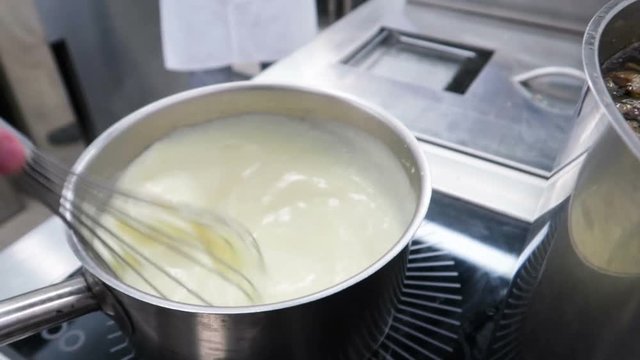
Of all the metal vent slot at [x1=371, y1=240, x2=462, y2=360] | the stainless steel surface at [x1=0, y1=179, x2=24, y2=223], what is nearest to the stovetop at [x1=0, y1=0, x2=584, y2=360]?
the metal vent slot at [x1=371, y1=240, x2=462, y2=360]

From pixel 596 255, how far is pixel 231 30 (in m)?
0.79

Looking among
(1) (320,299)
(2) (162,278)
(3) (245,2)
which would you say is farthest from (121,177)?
(3) (245,2)

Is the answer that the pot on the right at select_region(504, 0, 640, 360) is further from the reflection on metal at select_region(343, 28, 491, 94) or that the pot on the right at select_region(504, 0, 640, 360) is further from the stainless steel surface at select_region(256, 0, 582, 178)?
the reflection on metal at select_region(343, 28, 491, 94)

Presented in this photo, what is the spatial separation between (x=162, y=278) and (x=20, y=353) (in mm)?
102

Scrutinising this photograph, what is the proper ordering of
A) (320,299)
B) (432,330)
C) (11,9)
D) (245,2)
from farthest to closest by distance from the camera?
(11,9) → (245,2) → (432,330) → (320,299)

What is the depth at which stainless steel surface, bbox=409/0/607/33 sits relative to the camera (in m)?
0.68

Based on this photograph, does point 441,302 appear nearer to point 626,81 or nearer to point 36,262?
point 626,81

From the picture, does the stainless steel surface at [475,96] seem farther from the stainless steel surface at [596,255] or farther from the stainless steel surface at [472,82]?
the stainless steel surface at [596,255]

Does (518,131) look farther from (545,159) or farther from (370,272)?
(370,272)

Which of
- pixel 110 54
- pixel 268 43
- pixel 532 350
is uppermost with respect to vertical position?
pixel 532 350

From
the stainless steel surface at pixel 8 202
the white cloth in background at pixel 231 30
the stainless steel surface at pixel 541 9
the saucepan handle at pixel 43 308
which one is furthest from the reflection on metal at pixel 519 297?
the stainless steel surface at pixel 8 202

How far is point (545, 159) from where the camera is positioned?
50 cm

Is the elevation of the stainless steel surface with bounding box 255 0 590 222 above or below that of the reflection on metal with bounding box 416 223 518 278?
above

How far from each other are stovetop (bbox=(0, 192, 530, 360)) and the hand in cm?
13
